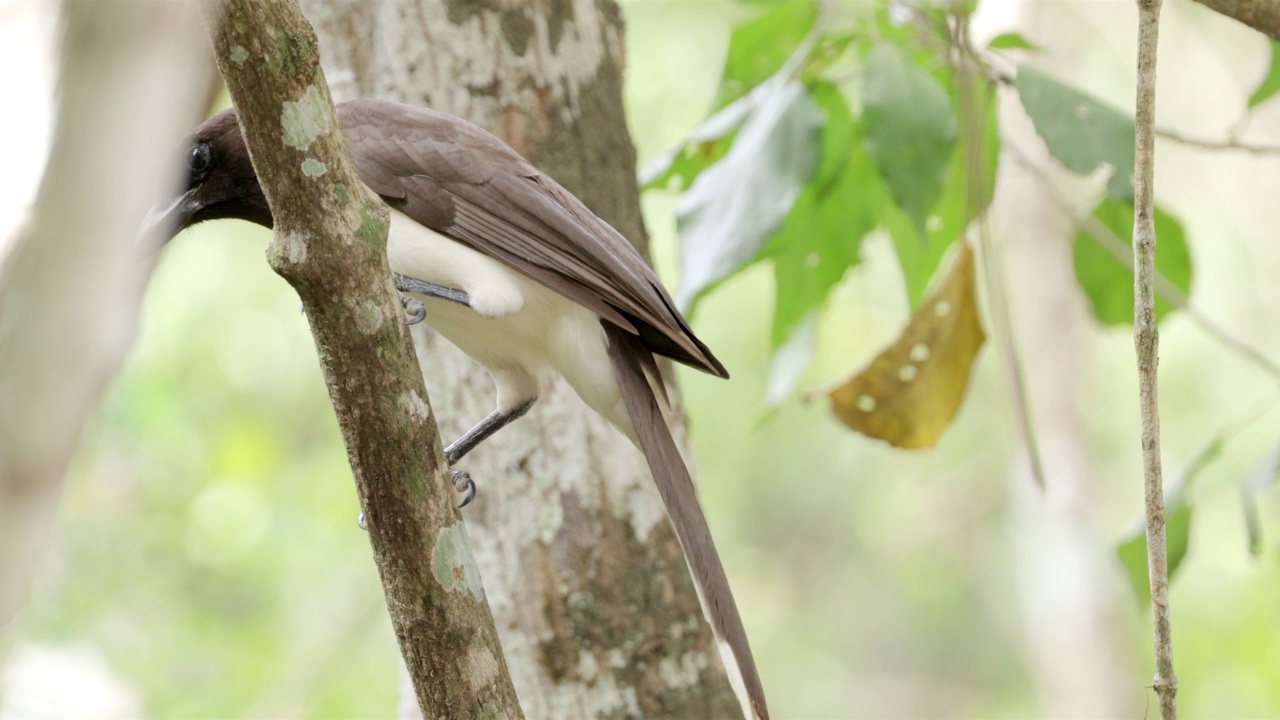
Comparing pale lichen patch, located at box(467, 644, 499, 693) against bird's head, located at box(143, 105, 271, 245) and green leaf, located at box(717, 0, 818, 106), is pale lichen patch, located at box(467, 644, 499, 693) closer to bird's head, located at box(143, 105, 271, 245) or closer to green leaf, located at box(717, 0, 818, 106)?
bird's head, located at box(143, 105, 271, 245)

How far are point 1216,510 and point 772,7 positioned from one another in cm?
741

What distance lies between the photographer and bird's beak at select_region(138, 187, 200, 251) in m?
2.47

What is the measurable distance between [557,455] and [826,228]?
873 mm

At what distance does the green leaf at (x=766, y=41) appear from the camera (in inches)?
123

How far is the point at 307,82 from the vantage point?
5.59 ft

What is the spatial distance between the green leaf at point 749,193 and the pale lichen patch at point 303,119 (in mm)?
1134

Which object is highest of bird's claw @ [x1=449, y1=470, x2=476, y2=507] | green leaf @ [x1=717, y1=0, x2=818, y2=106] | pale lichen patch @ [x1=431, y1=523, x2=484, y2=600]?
green leaf @ [x1=717, y1=0, x2=818, y2=106]

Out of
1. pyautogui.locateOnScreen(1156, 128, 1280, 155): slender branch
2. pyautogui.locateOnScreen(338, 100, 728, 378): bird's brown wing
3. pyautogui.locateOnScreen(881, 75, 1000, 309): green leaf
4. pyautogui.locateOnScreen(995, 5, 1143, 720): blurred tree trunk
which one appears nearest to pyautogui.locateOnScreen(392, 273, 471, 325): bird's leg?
pyautogui.locateOnScreen(338, 100, 728, 378): bird's brown wing

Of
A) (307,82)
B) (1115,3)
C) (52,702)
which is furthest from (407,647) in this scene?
(1115,3)

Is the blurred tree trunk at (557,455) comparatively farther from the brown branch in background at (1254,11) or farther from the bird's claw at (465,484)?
the brown branch in background at (1254,11)

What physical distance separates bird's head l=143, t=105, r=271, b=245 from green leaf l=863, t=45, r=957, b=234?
4.21ft

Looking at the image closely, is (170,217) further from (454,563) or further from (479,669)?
(479,669)

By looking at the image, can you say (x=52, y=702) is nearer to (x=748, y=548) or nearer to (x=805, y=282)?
(x=805, y=282)

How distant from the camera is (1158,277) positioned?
3.03 metres
